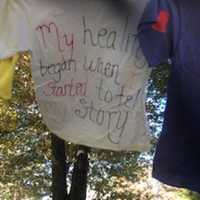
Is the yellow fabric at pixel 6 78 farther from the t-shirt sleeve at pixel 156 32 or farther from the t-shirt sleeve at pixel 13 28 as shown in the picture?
the t-shirt sleeve at pixel 156 32

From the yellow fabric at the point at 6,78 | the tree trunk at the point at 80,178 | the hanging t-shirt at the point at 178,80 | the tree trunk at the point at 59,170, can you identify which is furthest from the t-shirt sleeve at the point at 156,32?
the tree trunk at the point at 80,178

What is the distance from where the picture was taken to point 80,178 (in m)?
13.8

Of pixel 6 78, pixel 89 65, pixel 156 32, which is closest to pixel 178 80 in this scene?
pixel 156 32

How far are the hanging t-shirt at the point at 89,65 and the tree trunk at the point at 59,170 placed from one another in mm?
8424

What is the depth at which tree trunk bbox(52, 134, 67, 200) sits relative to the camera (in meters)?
13.4

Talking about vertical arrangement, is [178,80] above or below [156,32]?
below

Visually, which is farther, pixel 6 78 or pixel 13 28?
pixel 13 28

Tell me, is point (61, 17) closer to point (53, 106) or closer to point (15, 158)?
point (53, 106)

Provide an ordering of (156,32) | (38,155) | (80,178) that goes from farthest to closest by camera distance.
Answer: (38,155)
(80,178)
(156,32)

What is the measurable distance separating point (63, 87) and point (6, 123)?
9.43 metres

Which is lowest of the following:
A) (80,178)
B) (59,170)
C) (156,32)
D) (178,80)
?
(80,178)

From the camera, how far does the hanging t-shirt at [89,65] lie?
194 inches

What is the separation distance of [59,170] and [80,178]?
1.79 feet

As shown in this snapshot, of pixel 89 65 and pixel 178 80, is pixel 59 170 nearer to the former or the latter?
→ pixel 89 65
